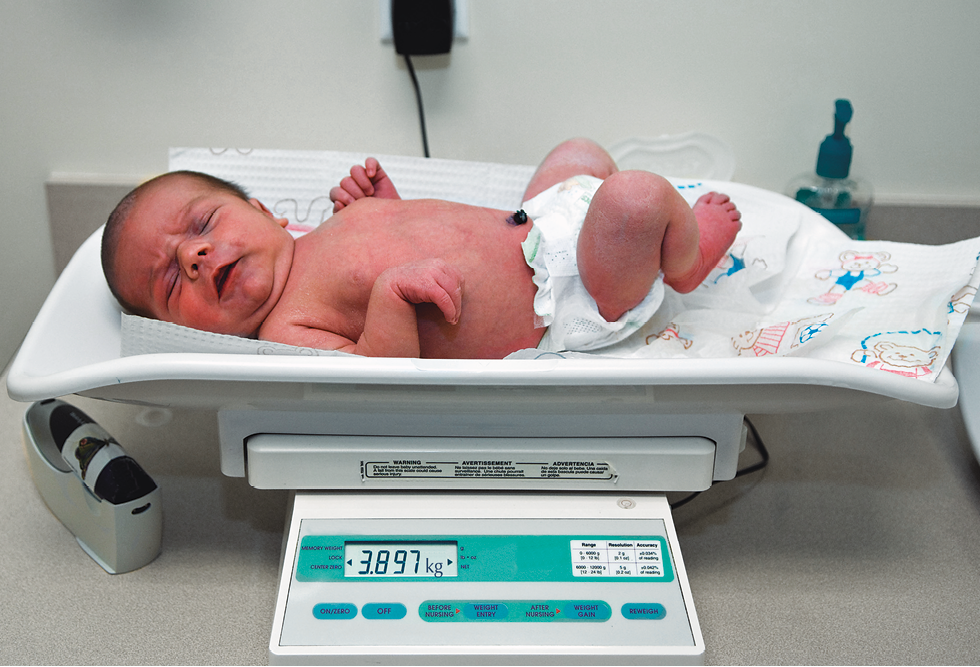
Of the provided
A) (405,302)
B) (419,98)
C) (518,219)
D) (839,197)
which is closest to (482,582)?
(405,302)

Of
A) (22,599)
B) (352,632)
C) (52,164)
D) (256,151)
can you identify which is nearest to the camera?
(352,632)

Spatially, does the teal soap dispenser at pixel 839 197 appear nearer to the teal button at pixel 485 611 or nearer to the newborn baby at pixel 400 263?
the newborn baby at pixel 400 263

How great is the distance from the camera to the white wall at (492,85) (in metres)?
1.08

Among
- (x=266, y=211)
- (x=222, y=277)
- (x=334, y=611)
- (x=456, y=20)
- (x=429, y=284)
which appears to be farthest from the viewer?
(x=456, y=20)

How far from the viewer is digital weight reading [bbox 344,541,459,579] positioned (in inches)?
26.6

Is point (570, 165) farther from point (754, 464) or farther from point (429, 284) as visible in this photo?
point (754, 464)

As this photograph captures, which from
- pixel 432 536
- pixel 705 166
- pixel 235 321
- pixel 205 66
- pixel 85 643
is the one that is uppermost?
pixel 205 66

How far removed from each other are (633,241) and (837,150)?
442mm

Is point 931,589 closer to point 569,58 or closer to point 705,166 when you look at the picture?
point 705,166

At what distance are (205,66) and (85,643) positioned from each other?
75cm

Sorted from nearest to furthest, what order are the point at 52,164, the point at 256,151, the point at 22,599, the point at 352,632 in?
the point at 352,632
the point at 22,599
the point at 256,151
the point at 52,164

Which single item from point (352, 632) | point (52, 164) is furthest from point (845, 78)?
point (52, 164)

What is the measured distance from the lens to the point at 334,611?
2.13 feet

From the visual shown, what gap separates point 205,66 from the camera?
110cm
